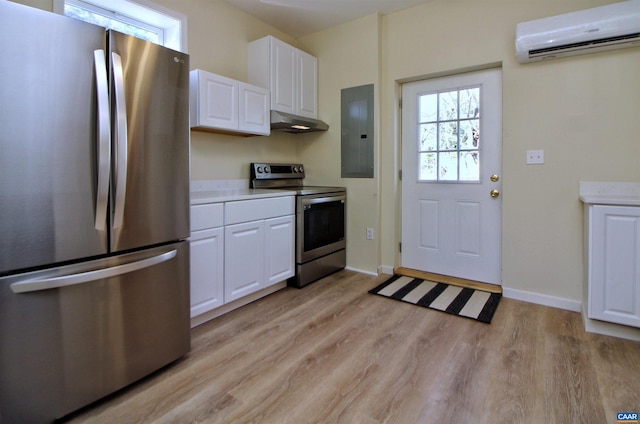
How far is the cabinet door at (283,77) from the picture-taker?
3.14 m

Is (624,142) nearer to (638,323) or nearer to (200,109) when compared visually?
(638,323)

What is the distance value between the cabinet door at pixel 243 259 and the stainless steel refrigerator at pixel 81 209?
0.64 meters

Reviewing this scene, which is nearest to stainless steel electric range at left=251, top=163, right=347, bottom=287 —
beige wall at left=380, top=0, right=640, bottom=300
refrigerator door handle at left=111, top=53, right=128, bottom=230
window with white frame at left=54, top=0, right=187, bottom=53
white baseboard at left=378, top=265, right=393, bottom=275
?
white baseboard at left=378, top=265, right=393, bottom=275

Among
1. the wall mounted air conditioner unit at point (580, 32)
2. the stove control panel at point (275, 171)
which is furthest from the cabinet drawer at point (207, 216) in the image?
the wall mounted air conditioner unit at point (580, 32)

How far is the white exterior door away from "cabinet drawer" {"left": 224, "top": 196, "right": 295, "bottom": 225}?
132cm

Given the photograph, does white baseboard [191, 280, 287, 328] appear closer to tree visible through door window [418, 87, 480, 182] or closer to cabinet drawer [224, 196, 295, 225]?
cabinet drawer [224, 196, 295, 225]

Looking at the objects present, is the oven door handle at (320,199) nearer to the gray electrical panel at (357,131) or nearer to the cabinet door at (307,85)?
the gray electrical panel at (357,131)

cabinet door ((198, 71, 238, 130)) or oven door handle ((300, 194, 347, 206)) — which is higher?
cabinet door ((198, 71, 238, 130))

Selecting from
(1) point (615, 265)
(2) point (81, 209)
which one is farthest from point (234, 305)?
(1) point (615, 265)

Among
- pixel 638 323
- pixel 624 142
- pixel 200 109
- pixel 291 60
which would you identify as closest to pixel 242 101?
pixel 200 109

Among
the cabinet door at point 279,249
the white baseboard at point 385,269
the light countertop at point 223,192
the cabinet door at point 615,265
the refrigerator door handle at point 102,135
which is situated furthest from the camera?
the white baseboard at point 385,269

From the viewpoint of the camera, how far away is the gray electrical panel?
3379 millimetres

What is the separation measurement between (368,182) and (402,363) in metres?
1.96

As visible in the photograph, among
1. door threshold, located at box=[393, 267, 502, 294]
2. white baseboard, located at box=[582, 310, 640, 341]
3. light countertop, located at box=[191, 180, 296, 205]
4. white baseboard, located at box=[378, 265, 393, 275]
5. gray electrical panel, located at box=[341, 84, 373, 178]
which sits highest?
gray electrical panel, located at box=[341, 84, 373, 178]
